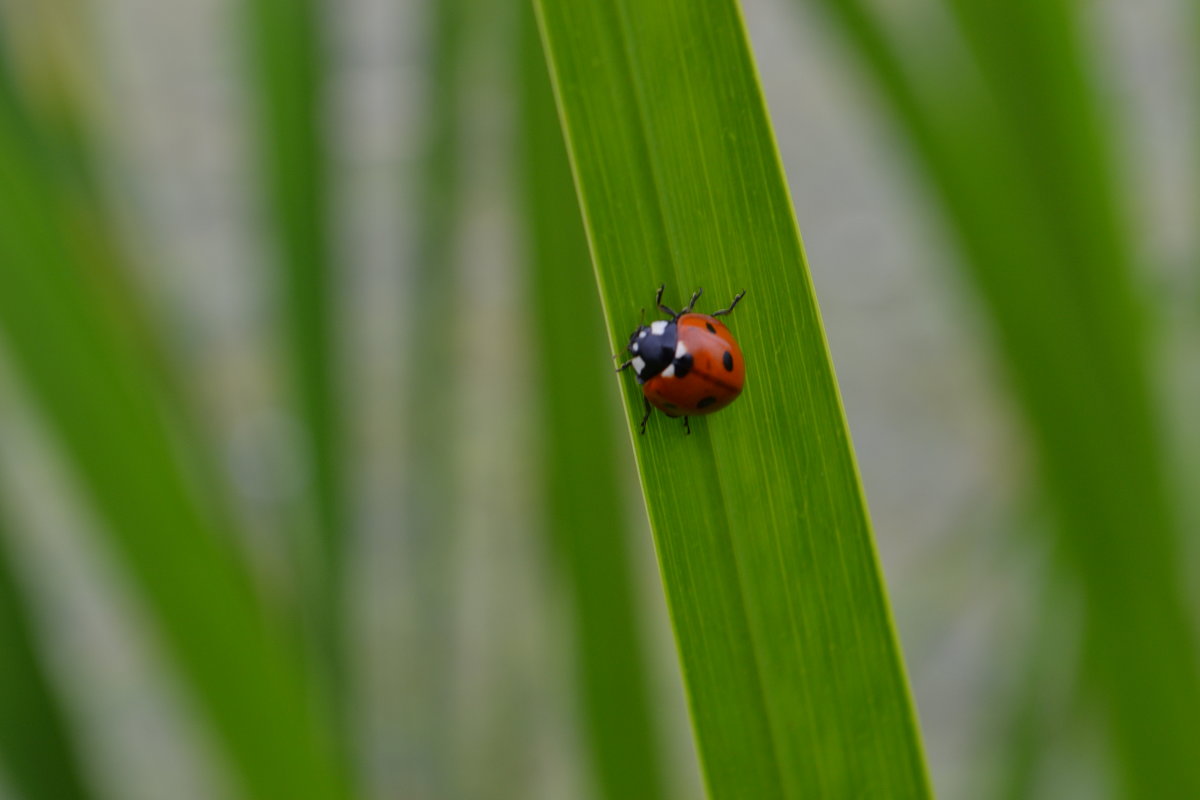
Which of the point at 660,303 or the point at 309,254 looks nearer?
the point at 660,303

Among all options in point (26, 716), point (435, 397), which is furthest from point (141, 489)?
point (435, 397)

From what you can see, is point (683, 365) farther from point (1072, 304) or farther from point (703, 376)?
point (1072, 304)

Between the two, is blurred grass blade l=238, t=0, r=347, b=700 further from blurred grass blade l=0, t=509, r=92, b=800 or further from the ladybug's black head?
the ladybug's black head

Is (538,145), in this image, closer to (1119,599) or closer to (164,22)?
(1119,599)

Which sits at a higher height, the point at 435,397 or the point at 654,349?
the point at 435,397

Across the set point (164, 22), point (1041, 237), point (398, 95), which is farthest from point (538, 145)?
point (164, 22)

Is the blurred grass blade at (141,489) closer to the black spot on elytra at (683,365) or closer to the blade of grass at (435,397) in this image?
the black spot on elytra at (683,365)
